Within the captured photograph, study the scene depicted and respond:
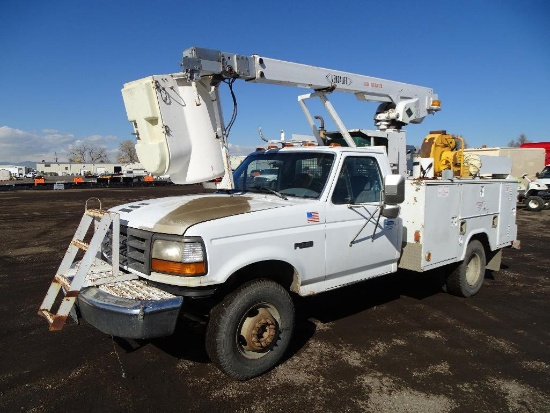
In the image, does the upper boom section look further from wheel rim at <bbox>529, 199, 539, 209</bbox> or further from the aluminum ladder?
wheel rim at <bbox>529, 199, 539, 209</bbox>

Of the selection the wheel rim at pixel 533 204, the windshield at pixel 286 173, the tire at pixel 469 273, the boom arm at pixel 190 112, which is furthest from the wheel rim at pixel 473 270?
the wheel rim at pixel 533 204

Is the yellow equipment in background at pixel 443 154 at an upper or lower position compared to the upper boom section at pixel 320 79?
lower

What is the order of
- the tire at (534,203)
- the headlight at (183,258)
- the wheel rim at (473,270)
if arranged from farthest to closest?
the tire at (534,203), the wheel rim at (473,270), the headlight at (183,258)

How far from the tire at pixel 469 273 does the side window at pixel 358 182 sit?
2.09 meters

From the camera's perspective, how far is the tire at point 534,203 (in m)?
18.4

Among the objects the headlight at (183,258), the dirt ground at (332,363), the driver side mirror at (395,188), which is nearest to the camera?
the headlight at (183,258)

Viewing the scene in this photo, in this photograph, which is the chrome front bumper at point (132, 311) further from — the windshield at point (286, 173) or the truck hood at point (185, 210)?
the windshield at point (286, 173)

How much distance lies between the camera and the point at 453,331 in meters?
4.68

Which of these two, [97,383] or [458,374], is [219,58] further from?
[458,374]

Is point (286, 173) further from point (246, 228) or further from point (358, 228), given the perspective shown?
A: point (246, 228)

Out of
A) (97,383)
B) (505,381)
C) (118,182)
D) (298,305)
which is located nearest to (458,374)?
(505,381)

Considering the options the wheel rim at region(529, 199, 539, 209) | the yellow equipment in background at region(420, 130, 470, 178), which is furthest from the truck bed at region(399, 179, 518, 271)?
the wheel rim at region(529, 199, 539, 209)

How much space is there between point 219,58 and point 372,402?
3.59 m

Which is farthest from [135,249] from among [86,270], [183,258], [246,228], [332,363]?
[332,363]
